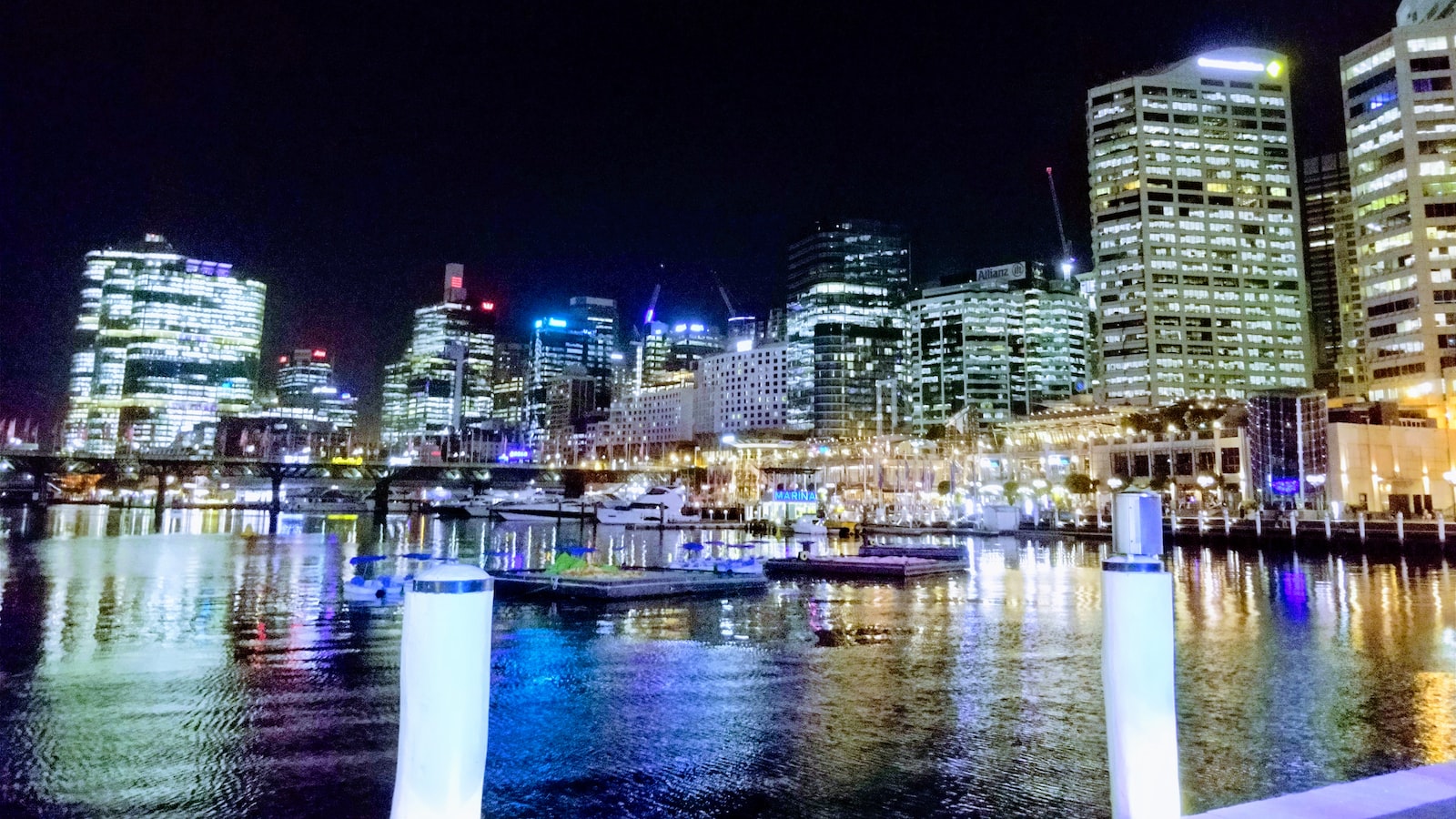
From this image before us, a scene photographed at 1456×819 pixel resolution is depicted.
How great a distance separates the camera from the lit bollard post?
476 centimetres

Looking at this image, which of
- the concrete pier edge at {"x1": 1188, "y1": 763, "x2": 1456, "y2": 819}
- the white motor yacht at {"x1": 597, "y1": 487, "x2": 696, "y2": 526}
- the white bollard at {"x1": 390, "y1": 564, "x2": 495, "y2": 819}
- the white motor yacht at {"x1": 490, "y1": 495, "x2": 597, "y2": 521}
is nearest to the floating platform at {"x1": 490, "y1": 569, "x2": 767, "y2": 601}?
the concrete pier edge at {"x1": 1188, "y1": 763, "x2": 1456, "y2": 819}

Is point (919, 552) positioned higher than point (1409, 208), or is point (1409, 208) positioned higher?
point (1409, 208)

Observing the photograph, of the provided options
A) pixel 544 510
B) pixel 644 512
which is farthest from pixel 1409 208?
pixel 544 510

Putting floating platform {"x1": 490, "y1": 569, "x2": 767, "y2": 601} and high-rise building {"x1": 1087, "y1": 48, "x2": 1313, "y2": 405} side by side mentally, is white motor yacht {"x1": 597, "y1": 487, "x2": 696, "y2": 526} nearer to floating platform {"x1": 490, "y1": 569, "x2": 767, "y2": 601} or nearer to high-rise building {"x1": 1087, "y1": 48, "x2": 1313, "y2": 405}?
floating platform {"x1": 490, "y1": 569, "x2": 767, "y2": 601}

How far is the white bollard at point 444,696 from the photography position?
362 centimetres

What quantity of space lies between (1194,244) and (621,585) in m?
152

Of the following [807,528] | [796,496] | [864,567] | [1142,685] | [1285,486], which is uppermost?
[1285,486]

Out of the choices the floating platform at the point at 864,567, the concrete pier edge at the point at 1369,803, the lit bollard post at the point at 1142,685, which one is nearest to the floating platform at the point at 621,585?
the floating platform at the point at 864,567

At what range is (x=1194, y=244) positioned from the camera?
501 feet

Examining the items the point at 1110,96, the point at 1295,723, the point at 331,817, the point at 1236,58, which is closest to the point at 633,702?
the point at 331,817

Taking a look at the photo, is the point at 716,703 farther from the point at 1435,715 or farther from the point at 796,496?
the point at 796,496

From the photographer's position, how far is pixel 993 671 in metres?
17.1

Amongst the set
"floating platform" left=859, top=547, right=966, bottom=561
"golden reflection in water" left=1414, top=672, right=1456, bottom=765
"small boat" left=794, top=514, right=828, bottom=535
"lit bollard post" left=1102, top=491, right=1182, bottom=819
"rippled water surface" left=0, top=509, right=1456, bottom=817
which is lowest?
"rippled water surface" left=0, top=509, right=1456, bottom=817

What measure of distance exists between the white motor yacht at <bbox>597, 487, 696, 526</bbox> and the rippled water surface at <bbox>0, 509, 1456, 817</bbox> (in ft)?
245
